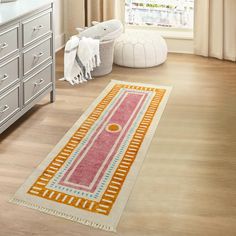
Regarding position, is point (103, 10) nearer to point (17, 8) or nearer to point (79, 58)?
point (79, 58)

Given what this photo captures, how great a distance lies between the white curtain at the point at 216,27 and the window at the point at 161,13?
0.73ft

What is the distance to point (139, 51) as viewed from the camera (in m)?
4.71

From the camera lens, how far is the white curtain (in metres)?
4.94

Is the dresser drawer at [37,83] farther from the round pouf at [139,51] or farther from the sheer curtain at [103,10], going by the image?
the sheer curtain at [103,10]

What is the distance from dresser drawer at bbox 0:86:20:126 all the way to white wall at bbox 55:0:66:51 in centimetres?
211

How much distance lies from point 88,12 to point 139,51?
2.74 feet

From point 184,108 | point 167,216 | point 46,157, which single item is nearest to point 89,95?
point 184,108

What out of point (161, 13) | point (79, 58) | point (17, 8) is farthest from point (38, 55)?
point (161, 13)

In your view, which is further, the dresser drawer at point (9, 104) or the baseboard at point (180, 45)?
the baseboard at point (180, 45)

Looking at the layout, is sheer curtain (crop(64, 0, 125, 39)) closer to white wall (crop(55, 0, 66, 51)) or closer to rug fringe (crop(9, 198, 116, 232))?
white wall (crop(55, 0, 66, 51))

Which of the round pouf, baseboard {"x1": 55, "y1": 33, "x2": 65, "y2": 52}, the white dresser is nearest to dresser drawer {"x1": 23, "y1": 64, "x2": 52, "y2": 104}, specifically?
the white dresser

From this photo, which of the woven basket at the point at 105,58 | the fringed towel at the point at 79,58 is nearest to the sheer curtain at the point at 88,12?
the woven basket at the point at 105,58

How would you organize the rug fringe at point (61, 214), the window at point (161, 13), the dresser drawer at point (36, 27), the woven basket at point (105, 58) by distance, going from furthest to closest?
1. the window at point (161, 13)
2. the woven basket at point (105, 58)
3. the dresser drawer at point (36, 27)
4. the rug fringe at point (61, 214)

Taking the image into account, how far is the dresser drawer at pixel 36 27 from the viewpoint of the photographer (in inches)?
128
